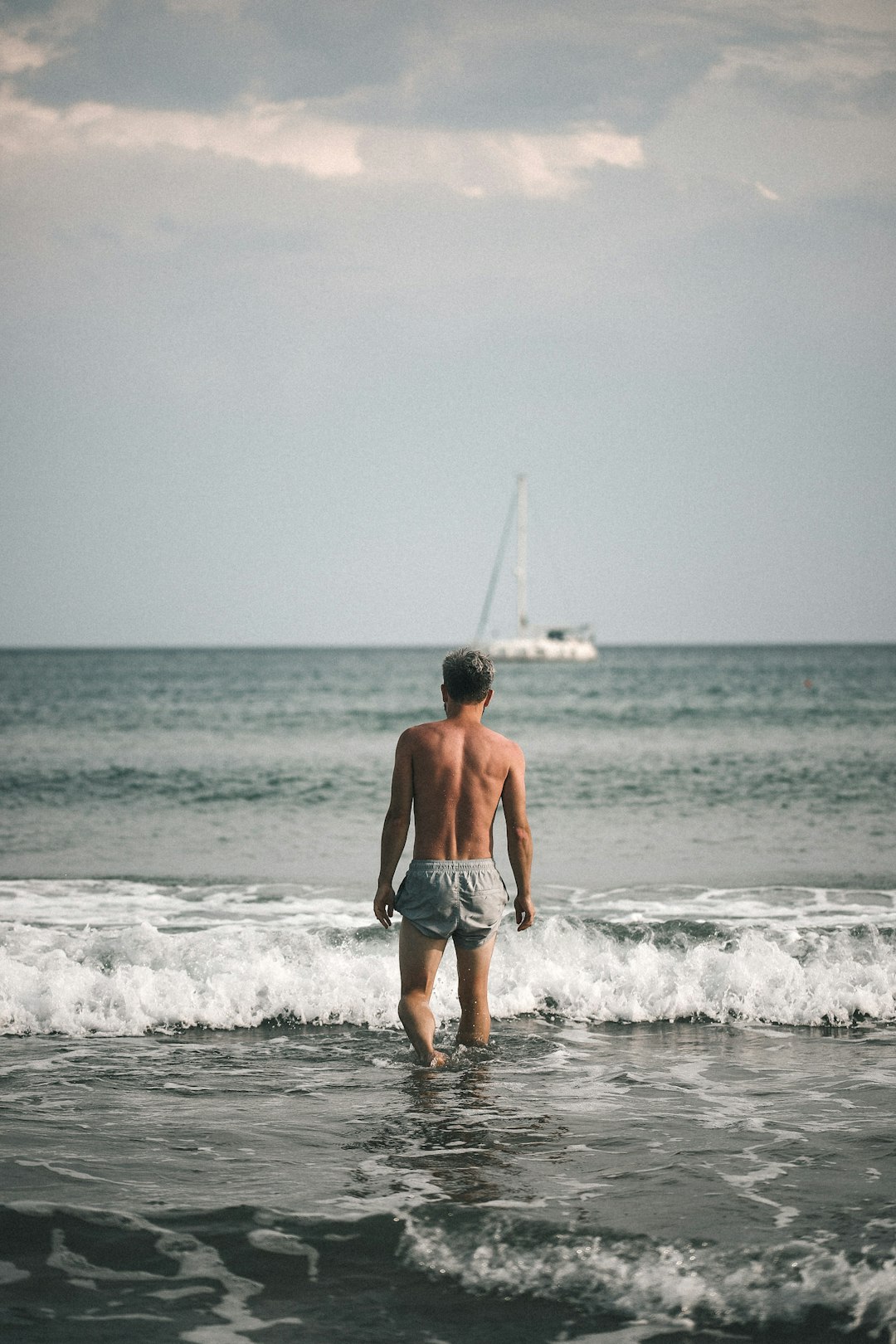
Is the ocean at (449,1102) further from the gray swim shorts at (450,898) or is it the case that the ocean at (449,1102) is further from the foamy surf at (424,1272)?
the gray swim shorts at (450,898)

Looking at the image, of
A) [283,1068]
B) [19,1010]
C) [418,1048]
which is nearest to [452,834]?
[418,1048]

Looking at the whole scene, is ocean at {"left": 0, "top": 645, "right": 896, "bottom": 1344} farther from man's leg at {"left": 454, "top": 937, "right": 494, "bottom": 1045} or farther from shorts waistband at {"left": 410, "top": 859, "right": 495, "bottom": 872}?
shorts waistband at {"left": 410, "top": 859, "right": 495, "bottom": 872}

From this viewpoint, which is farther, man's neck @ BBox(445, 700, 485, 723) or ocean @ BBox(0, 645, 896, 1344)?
man's neck @ BBox(445, 700, 485, 723)

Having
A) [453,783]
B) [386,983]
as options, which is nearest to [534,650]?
[386,983]

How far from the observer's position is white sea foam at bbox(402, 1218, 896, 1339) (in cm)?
313

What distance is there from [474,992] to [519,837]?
0.79m

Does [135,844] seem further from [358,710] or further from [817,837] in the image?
[358,710]

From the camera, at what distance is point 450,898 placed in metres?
4.68

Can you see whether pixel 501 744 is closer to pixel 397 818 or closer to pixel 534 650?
pixel 397 818

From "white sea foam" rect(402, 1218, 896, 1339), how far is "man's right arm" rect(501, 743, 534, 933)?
1.43m

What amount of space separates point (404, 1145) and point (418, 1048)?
77 cm

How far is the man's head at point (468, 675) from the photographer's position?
15.5 ft

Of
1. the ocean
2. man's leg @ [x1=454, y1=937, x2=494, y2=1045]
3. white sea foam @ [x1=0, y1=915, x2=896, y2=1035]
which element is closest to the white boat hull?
the ocean

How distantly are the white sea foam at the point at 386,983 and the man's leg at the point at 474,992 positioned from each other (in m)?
1.25
